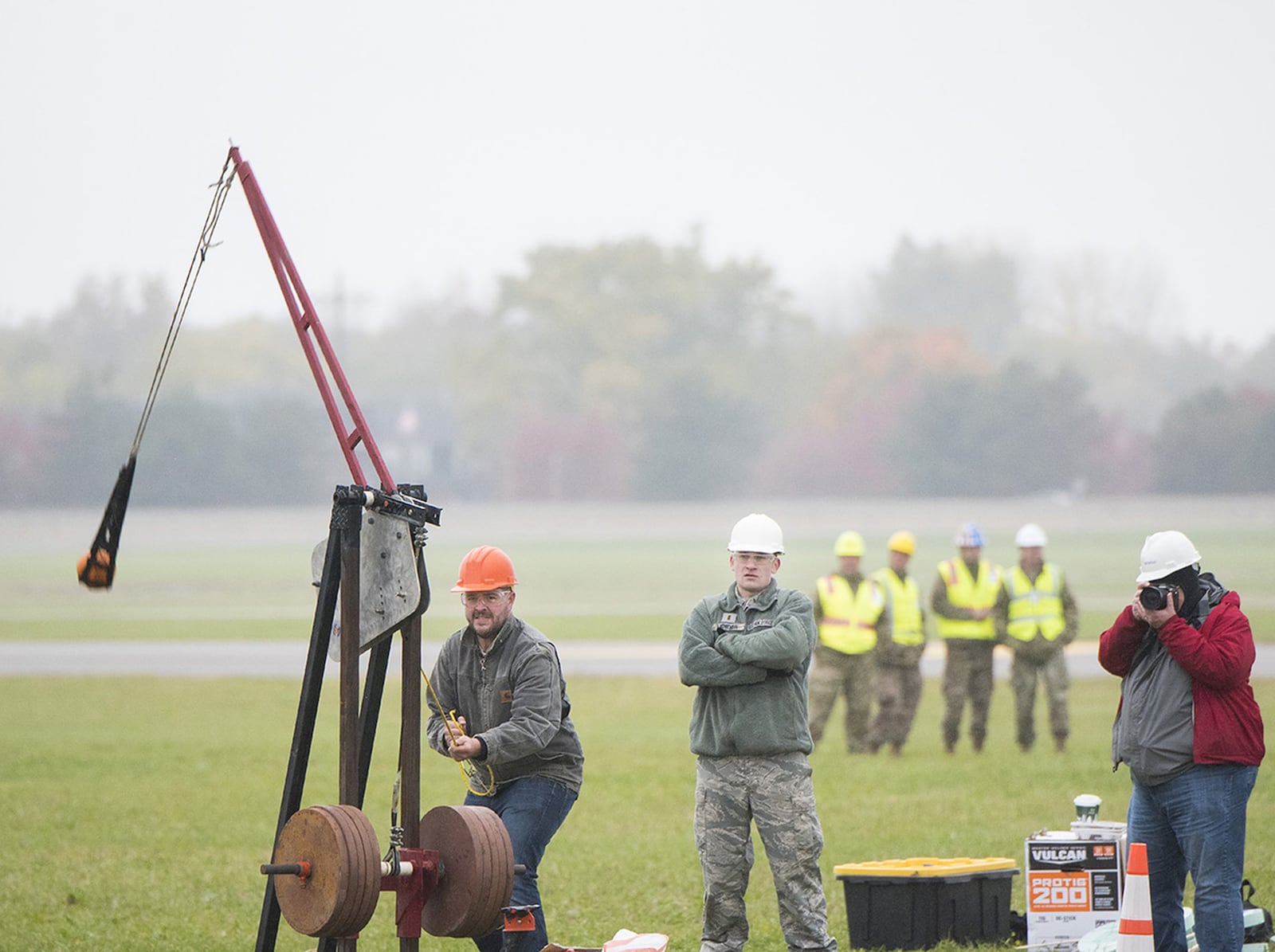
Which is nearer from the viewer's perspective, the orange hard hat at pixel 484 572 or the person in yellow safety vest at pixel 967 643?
the orange hard hat at pixel 484 572

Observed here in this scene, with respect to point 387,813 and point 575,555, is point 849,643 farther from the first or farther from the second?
point 575,555

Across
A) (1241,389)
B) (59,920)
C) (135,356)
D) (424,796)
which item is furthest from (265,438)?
(59,920)

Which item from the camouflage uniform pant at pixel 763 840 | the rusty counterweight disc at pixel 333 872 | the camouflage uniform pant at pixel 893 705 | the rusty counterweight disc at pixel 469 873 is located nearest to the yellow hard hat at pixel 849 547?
the camouflage uniform pant at pixel 893 705

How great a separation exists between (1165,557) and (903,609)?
9.98 meters

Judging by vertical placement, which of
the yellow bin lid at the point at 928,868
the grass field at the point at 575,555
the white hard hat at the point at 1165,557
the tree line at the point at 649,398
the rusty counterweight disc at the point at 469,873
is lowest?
the yellow bin lid at the point at 928,868

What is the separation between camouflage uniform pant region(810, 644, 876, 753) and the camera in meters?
16.2

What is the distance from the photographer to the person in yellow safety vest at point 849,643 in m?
16.2

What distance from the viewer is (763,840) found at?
24.2 ft

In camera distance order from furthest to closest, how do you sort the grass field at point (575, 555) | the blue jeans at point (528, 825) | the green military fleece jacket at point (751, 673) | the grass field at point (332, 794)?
the grass field at point (575, 555)
the grass field at point (332, 794)
the green military fleece jacket at point (751, 673)
the blue jeans at point (528, 825)

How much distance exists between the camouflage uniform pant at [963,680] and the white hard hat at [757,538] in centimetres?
935

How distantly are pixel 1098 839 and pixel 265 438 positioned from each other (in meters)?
69.1

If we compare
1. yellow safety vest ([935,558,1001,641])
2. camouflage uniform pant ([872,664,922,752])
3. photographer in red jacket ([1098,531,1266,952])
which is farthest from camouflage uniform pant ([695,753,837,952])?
yellow safety vest ([935,558,1001,641])

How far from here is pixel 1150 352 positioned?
304 feet

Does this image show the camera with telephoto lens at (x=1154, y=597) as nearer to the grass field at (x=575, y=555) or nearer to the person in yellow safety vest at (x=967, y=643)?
the person in yellow safety vest at (x=967, y=643)
